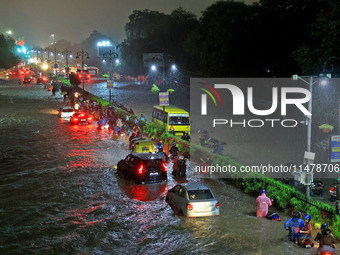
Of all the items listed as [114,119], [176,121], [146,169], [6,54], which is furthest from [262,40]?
[6,54]

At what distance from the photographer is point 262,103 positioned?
50.8m

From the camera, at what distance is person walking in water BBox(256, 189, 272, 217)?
14797 mm

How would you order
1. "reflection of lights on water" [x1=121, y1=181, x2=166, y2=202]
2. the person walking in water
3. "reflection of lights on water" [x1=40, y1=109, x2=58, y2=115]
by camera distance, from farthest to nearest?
"reflection of lights on water" [x1=40, y1=109, x2=58, y2=115], "reflection of lights on water" [x1=121, y1=181, x2=166, y2=202], the person walking in water

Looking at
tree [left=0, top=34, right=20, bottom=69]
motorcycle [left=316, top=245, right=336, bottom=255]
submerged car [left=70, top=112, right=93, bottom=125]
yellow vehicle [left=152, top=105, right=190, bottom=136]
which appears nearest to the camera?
motorcycle [left=316, top=245, right=336, bottom=255]

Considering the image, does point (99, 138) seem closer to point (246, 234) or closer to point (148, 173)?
point (148, 173)

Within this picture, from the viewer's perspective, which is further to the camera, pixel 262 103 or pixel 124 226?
pixel 262 103

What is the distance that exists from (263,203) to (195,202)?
8.41 feet

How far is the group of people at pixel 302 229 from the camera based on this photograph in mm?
11000

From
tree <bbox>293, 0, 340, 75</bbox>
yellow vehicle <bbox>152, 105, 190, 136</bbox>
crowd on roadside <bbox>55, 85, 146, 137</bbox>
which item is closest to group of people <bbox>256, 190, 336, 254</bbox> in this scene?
crowd on roadside <bbox>55, 85, 146, 137</bbox>

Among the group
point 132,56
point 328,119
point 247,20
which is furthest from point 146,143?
point 132,56

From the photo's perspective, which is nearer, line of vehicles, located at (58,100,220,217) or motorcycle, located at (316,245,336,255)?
motorcycle, located at (316,245,336,255)

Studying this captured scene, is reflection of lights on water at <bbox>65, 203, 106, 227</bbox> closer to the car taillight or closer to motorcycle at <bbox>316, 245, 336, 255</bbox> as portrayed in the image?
the car taillight

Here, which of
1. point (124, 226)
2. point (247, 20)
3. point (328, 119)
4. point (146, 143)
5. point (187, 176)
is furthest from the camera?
point (247, 20)

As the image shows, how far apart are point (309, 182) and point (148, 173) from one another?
Answer: 293 inches
